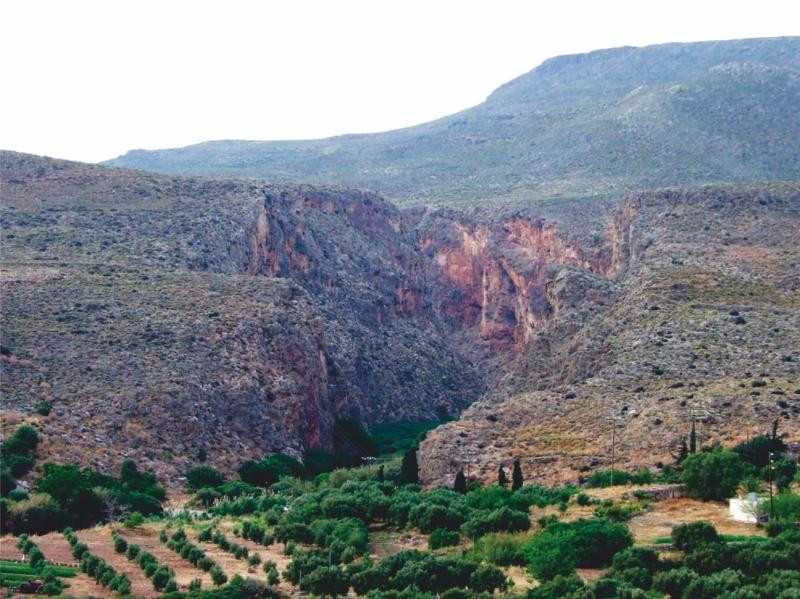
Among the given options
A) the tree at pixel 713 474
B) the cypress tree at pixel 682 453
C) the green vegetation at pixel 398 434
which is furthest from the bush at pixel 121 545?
the green vegetation at pixel 398 434

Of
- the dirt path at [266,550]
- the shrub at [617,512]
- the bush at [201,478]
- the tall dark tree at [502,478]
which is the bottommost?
the bush at [201,478]

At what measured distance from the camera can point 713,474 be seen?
42.6 meters

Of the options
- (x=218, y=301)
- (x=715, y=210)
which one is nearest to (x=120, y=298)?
(x=218, y=301)

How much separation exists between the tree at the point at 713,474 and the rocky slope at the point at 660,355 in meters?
5.28

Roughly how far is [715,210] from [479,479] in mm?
31103

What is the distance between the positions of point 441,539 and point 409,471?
12.6m

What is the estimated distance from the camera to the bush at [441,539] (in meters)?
39.8

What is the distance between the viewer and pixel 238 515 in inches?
1908

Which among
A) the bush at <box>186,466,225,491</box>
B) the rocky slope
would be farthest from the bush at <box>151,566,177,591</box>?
the rocky slope

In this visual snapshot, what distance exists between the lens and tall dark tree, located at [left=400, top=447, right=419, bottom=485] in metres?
52.3

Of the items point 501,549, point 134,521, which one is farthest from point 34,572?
point 501,549

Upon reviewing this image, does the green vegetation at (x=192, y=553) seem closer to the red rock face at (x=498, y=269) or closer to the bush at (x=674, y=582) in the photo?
the bush at (x=674, y=582)

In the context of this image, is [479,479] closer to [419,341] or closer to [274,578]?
[274,578]

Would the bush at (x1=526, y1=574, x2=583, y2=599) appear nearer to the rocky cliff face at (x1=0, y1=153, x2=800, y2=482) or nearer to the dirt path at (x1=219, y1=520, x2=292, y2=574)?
the dirt path at (x1=219, y1=520, x2=292, y2=574)
